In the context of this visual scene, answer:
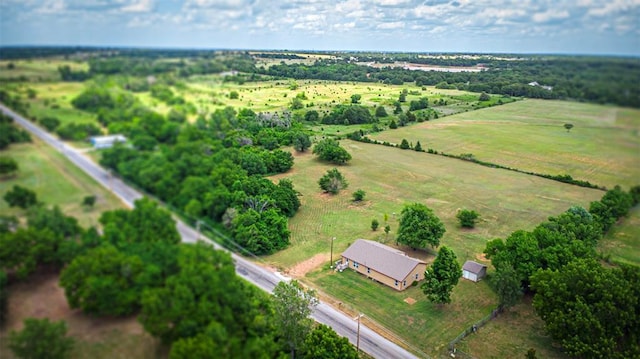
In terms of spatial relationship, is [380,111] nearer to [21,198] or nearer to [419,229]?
[419,229]

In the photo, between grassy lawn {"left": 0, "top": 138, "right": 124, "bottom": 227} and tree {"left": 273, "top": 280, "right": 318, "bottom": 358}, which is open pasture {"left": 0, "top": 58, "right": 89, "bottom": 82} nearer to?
grassy lawn {"left": 0, "top": 138, "right": 124, "bottom": 227}

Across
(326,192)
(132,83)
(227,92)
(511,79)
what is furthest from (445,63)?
(132,83)

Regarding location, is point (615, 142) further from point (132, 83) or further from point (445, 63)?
point (445, 63)

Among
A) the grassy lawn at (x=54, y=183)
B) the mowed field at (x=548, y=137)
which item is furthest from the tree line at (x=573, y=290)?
the grassy lawn at (x=54, y=183)

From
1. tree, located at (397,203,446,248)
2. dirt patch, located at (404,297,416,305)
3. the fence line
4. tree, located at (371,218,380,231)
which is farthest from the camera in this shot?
tree, located at (371,218,380,231)

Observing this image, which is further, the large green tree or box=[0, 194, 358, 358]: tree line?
the large green tree

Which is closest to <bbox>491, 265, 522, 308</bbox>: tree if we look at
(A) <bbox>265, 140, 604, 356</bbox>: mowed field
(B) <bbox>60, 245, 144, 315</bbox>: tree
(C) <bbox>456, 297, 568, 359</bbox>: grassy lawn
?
(C) <bbox>456, 297, 568, 359</bbox>: grassy lawn

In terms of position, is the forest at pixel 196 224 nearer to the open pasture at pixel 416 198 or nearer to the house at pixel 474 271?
the house at pixel 474 271

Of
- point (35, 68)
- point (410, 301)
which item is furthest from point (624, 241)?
point (35, 68)
